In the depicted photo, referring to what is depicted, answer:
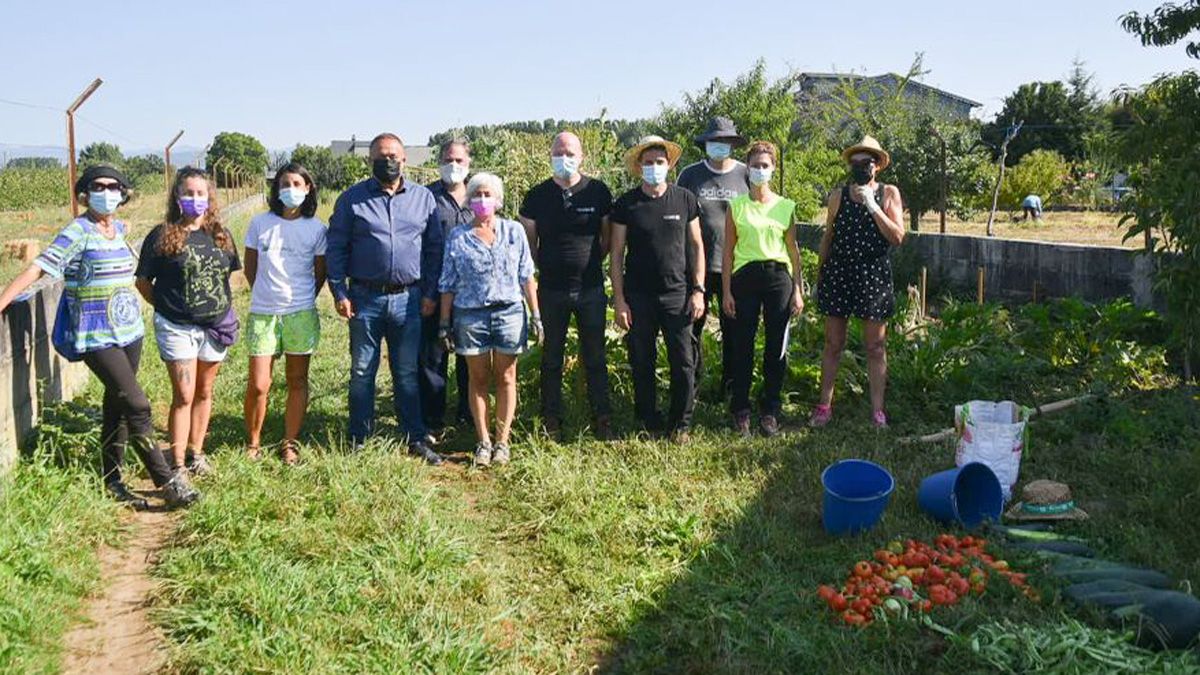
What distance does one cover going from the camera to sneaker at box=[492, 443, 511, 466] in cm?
525

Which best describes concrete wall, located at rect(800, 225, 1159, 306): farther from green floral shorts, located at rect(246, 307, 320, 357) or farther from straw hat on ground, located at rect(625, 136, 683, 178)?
green floral shorts, located at rect(246, 307, 320, 357)

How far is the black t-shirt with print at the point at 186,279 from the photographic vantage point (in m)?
4.61

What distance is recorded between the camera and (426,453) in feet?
17.4

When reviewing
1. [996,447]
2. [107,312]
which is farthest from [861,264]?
[107,312]

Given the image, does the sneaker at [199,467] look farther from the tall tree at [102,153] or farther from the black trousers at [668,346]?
the tall tree at [102,153]

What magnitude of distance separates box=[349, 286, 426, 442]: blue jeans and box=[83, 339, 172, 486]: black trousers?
105cm

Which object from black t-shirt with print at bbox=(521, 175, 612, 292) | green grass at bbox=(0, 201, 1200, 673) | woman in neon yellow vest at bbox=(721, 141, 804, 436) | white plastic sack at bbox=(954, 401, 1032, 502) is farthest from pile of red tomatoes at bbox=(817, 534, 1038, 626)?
black t-shirt with print at bbox=(521, 175, 612, 292)

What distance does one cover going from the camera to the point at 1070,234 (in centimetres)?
1795

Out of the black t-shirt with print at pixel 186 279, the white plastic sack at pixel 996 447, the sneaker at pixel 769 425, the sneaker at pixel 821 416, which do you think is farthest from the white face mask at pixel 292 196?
the white plastic sack at pixel 996 447

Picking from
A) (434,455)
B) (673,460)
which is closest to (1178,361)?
(673,460)

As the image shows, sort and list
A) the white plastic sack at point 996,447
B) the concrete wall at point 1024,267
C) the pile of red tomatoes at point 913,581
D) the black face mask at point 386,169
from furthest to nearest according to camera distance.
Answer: the concrete wall at point 1024,267 → the black face mask at point 386,169 → the white plastic sack at point 996,447 → the pile of red tomatoes at point 913,581

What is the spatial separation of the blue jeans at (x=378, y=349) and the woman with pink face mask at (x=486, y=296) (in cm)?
18

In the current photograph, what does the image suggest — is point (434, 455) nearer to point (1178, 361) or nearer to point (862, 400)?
point (862, 400)

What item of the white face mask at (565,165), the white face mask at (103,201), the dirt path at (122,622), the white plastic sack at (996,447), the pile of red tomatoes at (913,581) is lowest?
the dirt path at (122,622)
